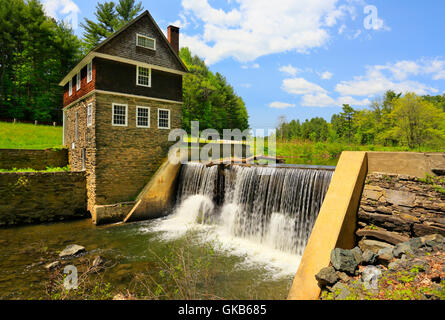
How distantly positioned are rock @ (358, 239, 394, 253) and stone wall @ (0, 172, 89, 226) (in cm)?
1418

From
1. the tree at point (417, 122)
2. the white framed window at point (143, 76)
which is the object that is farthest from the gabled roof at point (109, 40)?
the tree at point (417, 122)

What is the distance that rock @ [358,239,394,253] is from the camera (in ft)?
20.0

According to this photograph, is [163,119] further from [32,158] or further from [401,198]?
[401,198]

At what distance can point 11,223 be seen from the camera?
12.0 m

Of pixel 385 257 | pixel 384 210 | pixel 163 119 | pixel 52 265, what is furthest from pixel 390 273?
pixel 163 119

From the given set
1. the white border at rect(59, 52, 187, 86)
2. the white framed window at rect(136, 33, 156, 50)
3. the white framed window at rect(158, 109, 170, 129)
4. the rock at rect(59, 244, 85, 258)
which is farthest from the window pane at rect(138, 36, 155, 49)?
the rock at rect(59, 244, 85, 258)

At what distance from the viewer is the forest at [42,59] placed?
32344mm

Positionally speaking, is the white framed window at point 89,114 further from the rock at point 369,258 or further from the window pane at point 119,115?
the rock at point 369,258

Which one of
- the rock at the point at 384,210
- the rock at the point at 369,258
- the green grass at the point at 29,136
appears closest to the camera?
the rock at the point at 369,258

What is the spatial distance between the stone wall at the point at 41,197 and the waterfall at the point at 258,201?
5.87 meters

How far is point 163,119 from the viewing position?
1574cm

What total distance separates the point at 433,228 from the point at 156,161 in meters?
13.5
